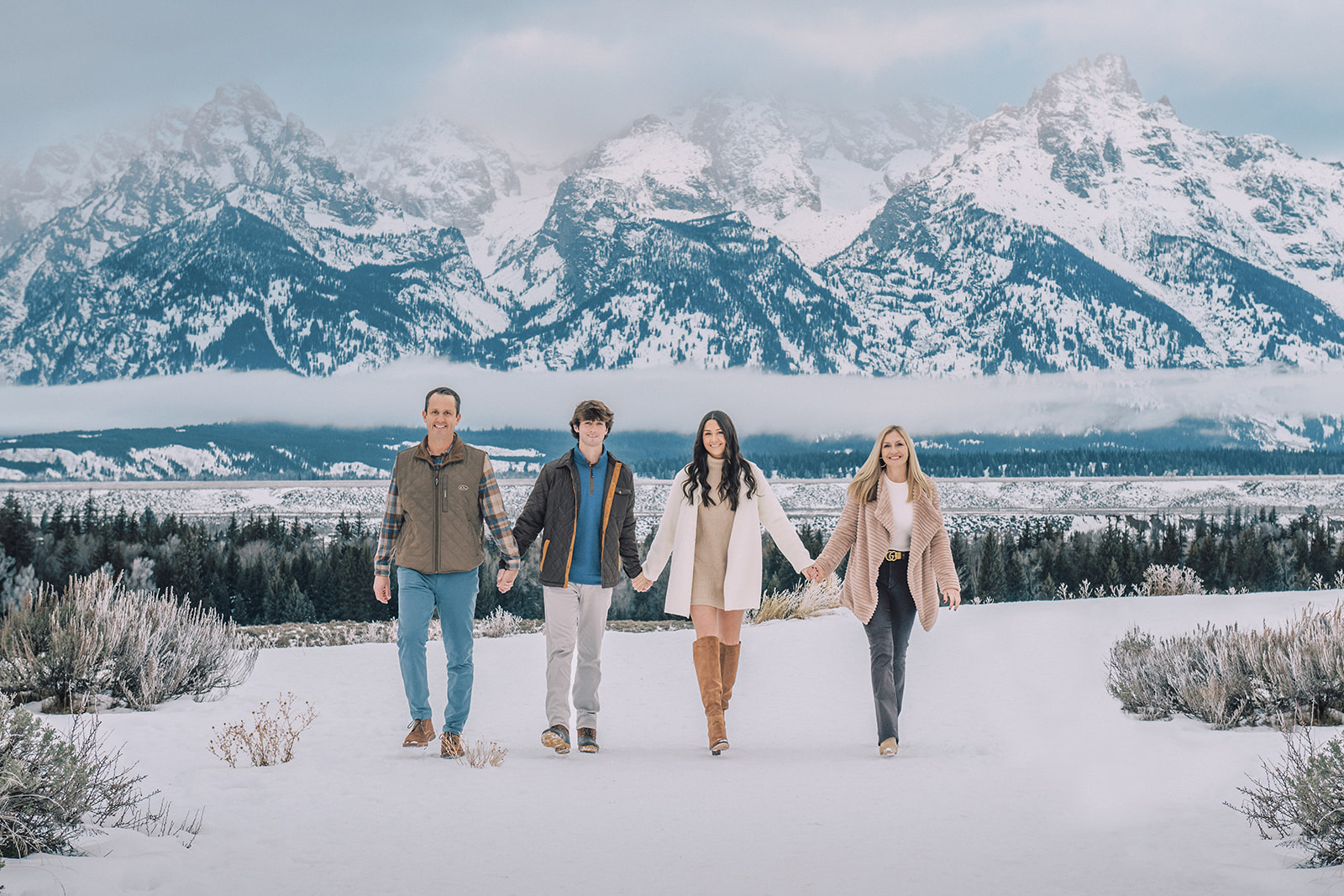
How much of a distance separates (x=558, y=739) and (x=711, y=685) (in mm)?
1059

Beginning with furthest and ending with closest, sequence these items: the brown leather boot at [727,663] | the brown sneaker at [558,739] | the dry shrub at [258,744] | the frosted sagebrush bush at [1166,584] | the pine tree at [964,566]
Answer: the pine tree at [964,566] < the frosted sagebrush bush at [1166,584] < the brown leather boot at [727,663] < the brown sneaker at [558,739] < the dry shrub at [258,744]

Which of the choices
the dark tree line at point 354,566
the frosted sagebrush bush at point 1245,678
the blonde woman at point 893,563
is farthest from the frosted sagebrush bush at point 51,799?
the dark tree line at point 354,566

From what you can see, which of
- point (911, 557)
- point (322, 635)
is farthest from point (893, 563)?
point (322, 635)

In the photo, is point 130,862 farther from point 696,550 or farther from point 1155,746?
point 1155,746

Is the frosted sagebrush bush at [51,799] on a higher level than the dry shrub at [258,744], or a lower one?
higher

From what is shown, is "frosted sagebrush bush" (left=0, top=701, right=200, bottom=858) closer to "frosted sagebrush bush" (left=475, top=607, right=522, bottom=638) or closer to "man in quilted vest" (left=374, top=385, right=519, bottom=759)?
"man in quilted vest" (left=374, top=385, right=519, bottom=759)

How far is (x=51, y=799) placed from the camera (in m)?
4.39

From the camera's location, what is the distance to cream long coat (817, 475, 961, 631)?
735 cm

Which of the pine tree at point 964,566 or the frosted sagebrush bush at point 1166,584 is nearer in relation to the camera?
the frosted sagebrush bush at point 1166,584

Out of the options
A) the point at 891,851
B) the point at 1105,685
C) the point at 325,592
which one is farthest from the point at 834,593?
the point at 325,592

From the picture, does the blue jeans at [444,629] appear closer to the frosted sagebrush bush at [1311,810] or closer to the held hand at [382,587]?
the held hand at [382,587]

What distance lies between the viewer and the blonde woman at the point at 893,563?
7324 mm

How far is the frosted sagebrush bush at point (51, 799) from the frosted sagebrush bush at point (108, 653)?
3256mm

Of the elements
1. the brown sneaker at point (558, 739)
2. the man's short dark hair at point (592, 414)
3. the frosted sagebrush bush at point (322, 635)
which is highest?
the man's short dark hair at point (592, 414)
